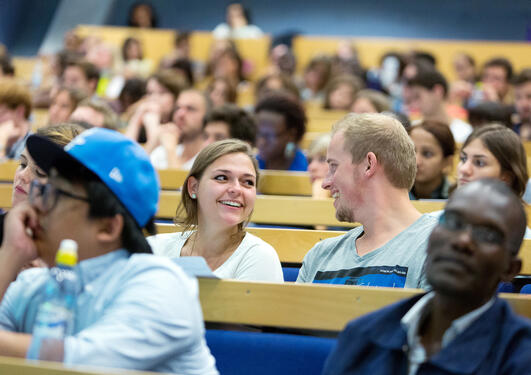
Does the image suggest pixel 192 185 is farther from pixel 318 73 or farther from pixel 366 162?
pixel 318 73

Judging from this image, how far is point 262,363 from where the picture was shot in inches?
70.8

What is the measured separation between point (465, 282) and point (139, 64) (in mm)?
8046

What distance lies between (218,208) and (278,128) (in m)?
1.93

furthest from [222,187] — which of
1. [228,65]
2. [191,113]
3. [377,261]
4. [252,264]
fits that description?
[228,65]

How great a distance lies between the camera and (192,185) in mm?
2605

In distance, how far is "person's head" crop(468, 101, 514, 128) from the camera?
4.37 metres

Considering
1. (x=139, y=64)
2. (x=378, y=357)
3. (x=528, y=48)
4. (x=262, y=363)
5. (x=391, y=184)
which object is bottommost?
(x=262, y=363)

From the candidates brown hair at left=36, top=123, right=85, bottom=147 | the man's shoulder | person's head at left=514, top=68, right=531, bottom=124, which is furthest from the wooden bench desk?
person's head at left=514, top=68, right=531, bottom=124

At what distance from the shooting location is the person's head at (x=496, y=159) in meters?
2.80

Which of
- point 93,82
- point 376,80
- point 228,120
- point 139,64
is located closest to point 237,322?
point 228,120

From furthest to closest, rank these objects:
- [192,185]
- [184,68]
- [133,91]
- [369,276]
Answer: [184,68], [133,91], [192,185], [369,276]

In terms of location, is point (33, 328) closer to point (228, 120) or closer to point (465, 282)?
point (465, 282)

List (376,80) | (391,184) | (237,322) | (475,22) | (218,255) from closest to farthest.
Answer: (237,322) < (391,184) < (218,255) < (376,80) < (475,22)

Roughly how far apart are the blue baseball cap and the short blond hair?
82 centimetres
